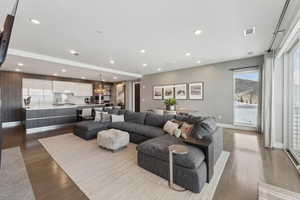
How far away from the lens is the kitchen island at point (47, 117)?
4697 mm

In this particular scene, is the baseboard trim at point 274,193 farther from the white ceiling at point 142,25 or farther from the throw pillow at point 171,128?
the white ceiling at point 142,25

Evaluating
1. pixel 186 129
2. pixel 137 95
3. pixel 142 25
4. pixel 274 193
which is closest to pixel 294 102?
pixel 274 193

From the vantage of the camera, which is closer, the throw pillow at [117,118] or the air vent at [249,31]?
the air vent at [249,31]

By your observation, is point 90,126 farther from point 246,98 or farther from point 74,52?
point 246,98

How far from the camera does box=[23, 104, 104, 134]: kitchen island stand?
470cm

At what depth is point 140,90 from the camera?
8898mm

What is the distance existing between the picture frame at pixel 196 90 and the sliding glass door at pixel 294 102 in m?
3.07

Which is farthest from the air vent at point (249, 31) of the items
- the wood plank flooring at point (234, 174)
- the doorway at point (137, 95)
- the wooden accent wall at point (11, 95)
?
the wooden accent wall at point (11, 95)

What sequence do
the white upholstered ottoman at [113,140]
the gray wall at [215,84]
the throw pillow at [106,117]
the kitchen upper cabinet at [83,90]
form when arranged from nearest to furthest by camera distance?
A: the white upholstered ottoman at [113,140], the throw pillow at [106,117], the gray wall at [215,84], the kitchen upper cabinet at [83,90]

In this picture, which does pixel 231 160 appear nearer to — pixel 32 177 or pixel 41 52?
pixel 32 177

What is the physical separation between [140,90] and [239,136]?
624 centimetres

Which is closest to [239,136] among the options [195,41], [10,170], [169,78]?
→ [195,41]

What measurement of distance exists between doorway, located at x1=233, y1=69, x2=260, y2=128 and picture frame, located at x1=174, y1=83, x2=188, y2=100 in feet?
7.13

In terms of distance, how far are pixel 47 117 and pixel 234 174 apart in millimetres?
6416
